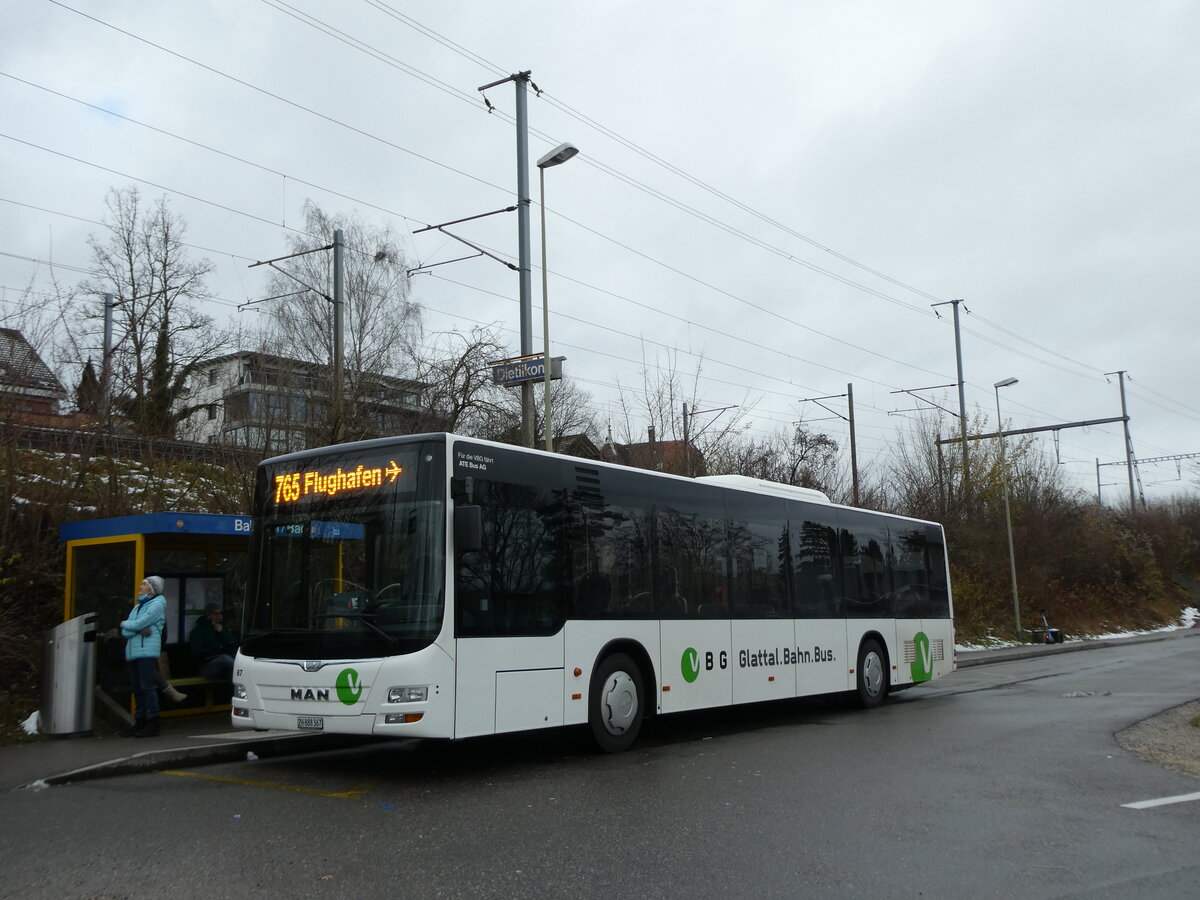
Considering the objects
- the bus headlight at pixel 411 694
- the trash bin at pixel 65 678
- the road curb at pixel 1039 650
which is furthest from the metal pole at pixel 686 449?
the bus headlight at pixel 411 694

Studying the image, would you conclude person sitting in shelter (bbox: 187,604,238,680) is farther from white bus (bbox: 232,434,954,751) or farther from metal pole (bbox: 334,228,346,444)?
metal pole (bbox: 334,228,346,444)

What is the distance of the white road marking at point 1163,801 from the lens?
7832 mm

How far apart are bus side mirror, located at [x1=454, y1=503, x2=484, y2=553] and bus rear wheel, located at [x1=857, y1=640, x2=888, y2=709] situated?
8.46m

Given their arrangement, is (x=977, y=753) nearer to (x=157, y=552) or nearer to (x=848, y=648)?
(x=848, y=648)

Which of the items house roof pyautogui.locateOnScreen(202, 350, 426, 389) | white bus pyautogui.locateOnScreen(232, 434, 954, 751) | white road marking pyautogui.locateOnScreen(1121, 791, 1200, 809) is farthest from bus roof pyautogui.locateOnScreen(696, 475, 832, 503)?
house roof pyautogui.locateOnScreen(202, 350, 426, 389)

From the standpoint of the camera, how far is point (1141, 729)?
1240 cm

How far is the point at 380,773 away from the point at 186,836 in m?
2.89

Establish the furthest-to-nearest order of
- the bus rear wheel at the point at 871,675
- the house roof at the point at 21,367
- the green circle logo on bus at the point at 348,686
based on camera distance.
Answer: the bus rear wheel at the point at 871,675 < the house roof at the point at 21,367 < the green circle logo on bus at the point at 348,686

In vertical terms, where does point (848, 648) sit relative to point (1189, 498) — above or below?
below

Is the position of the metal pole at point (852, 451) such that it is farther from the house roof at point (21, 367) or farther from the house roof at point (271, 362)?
the house roof at point (21, 367)

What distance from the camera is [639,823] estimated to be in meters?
7.14

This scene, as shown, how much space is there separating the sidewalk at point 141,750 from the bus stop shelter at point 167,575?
2.34 feet

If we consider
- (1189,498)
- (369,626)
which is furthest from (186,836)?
(1189,498)

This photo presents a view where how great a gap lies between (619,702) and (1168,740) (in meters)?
6.17
